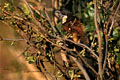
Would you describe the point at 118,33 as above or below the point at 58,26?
below

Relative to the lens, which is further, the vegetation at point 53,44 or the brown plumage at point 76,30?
the brown plumage at point 76,30

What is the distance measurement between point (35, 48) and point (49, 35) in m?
0.15

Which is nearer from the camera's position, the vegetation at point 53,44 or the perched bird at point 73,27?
the vegetation at point 53,44

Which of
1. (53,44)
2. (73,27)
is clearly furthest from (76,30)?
(53,44)

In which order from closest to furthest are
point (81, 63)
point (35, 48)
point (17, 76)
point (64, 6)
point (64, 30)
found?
point (35, 48) < point (81, 63) < point (64, 30) < point (64, 6) < point (17, 76)

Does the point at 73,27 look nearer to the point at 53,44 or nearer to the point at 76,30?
the point at 76,30

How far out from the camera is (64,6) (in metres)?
2.72

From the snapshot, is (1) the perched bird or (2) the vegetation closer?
(2) the vegetation

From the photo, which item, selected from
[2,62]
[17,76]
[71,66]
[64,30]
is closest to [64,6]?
[64,30]

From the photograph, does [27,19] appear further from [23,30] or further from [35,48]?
[35,48]

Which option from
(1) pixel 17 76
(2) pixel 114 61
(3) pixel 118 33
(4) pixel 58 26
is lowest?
(1) pixel 17 76

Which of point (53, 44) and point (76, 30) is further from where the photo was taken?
point (76, 30)

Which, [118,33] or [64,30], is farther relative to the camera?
[118,33]

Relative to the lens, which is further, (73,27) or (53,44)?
(73,27)
